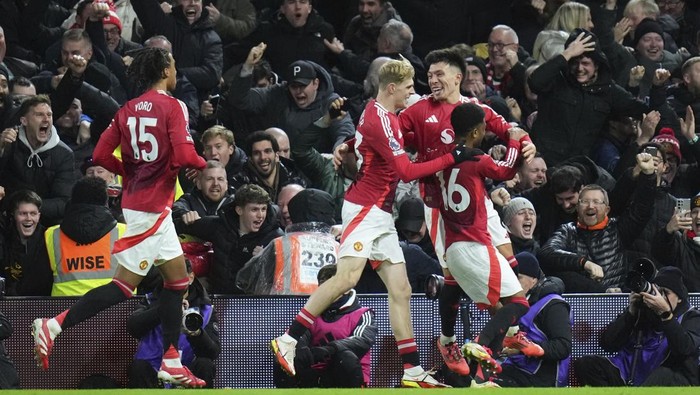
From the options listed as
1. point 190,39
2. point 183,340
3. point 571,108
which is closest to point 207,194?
point 183,340

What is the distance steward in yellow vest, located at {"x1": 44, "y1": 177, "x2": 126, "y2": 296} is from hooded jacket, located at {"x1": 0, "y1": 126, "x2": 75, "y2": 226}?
1.47 metres

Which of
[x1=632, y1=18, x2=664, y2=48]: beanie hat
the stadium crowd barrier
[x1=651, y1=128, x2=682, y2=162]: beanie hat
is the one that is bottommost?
the stadium crowd barrier

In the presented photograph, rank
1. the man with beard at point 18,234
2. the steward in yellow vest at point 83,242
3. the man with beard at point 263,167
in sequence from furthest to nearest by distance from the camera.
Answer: the man with beard at point 263,167 < the man with beard at point 18,234 < the steward in yellow vest at point 83,242

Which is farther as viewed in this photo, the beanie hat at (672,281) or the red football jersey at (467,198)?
the beanie hat at (672,281)

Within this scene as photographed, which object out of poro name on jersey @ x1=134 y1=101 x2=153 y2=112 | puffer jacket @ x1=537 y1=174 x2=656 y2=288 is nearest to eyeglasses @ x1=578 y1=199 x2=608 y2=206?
puffer jacket @ x1=537 y1=174 x2=656 y2=288

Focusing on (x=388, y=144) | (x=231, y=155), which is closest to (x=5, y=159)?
(x=231, y=155)

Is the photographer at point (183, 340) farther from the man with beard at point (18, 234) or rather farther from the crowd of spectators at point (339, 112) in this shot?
the man with beard at point (18, 234)

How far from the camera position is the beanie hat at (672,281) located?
1085cm

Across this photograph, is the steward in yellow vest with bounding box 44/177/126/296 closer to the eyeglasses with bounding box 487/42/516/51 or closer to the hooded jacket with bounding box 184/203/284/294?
the hooded jacket with bounding box 184/203/284/294

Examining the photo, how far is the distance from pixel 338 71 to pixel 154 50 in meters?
6.12

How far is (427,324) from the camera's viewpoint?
438 inches

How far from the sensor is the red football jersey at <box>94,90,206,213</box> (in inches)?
380

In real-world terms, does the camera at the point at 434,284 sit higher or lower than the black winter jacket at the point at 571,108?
lower

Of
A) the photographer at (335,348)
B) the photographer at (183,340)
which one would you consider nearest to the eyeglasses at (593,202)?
the photographer at (335,348)
